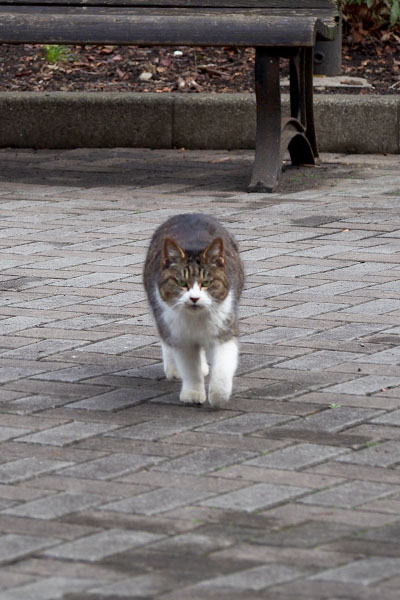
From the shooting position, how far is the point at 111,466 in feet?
14.2

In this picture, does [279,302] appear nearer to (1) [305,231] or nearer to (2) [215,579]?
(1) [305,231]

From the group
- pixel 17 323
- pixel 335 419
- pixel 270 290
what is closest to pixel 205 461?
pixel 335 419

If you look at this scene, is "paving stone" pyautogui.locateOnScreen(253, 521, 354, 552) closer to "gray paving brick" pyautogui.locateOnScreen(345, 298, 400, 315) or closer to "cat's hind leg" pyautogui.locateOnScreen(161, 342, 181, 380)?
"cat's hind leg" pyautogui.locateOnScreen(161, 342, 181, 380)

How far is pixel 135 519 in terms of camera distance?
3844 millimetres

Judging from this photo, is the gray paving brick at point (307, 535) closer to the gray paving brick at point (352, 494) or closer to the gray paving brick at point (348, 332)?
the gray paving brick at point (352, 494)

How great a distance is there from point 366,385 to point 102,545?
1868 millimetres

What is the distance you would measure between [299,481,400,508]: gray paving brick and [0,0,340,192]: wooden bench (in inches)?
218

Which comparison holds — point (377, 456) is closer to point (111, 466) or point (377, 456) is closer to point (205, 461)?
point (205, 461)

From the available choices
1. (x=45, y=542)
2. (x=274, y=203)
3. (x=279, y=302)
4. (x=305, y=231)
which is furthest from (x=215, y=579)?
(x=274, y=203)

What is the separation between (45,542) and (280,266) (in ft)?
12.6

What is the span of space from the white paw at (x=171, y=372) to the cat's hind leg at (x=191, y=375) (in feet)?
0.95

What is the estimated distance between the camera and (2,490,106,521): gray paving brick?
3.90 metres

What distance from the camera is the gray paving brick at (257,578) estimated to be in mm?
3340

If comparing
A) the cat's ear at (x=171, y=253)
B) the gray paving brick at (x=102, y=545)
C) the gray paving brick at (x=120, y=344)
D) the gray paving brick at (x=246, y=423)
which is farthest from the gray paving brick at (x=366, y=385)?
the gray paving brick at (x=102, y=545)
